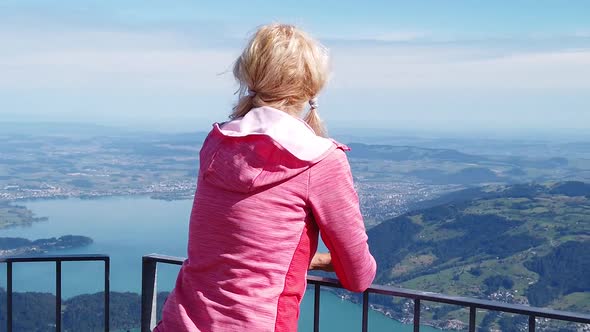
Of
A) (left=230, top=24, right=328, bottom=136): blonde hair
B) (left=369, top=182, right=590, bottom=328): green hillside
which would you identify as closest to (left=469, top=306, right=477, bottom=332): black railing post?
(left=230, top=24, right=328, bottom=136): blonde hair

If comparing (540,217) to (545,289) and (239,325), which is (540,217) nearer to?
(545,289)

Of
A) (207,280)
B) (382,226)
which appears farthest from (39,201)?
(207,280)

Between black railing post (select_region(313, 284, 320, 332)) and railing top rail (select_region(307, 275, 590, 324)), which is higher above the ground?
railing top rail (select_region(307, 275, 590, 324))

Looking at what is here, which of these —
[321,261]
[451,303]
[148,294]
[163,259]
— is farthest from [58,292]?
[451,303]

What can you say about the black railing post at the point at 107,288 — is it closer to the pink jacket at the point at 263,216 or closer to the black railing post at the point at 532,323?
the pink jacket at the point at 263,216

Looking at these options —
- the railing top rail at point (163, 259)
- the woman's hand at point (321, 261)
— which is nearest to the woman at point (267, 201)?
the woman's hand at point (321, 261)

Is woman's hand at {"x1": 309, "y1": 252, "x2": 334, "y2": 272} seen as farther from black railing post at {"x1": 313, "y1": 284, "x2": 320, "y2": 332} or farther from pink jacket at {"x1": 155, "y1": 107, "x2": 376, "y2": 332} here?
black railing post at {"x1": 313, "y1": 284, "x2": 320, "y2": 332}

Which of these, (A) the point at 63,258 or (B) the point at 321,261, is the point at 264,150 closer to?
(B) the point at 321,261
